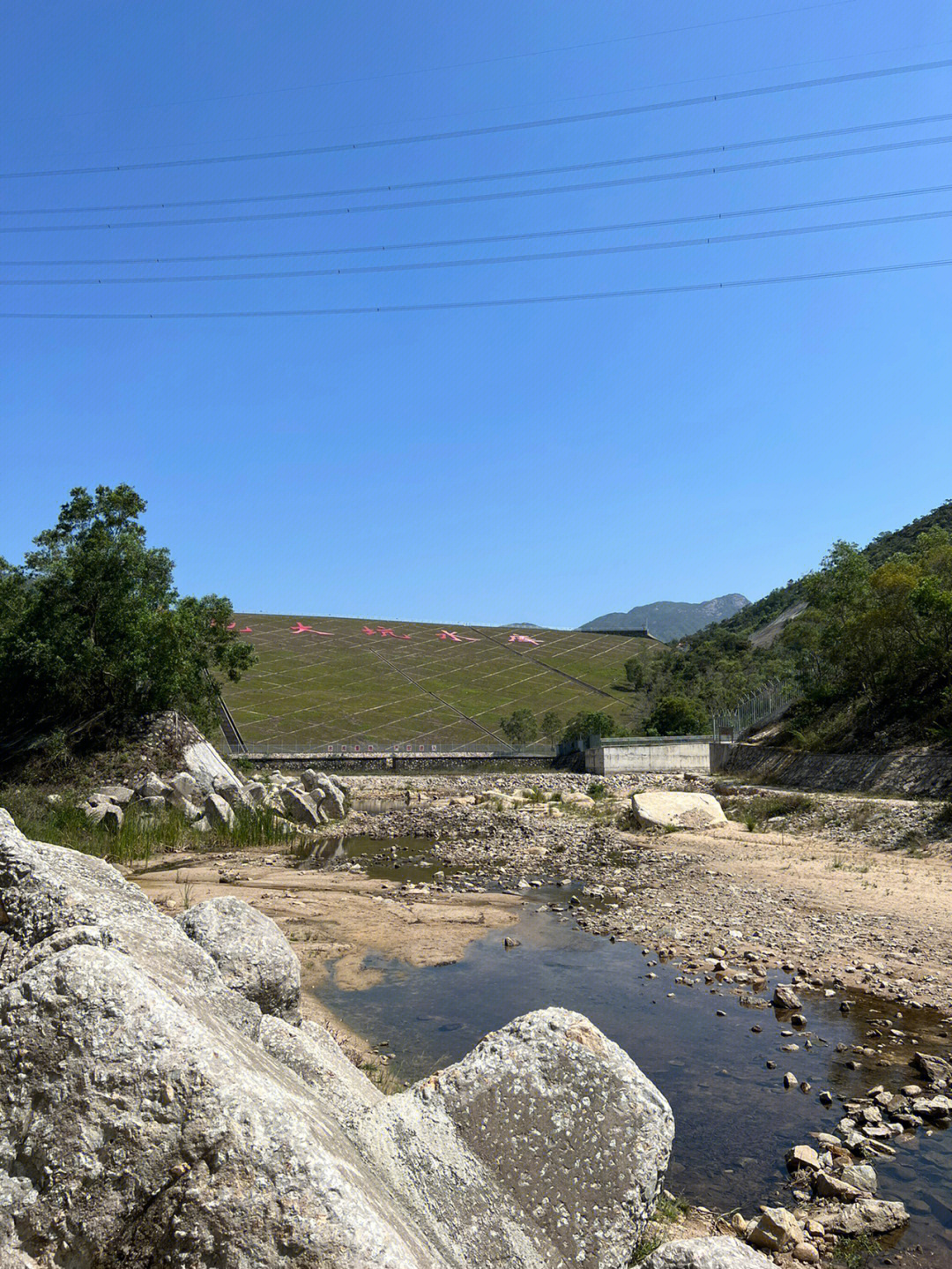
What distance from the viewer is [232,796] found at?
34.6 m

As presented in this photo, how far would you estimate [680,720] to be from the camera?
87.1m

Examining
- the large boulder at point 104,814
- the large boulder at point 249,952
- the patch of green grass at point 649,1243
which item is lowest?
the patch of green grass at point 649,1243

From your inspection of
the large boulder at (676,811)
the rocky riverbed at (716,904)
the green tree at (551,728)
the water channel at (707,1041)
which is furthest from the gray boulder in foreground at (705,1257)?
the green tree at (551,728)

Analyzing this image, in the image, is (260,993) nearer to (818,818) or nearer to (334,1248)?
(334,1248)

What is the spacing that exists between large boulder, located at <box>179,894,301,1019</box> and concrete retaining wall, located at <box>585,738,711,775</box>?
7047cm

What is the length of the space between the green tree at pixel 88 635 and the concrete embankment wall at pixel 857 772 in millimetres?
32347

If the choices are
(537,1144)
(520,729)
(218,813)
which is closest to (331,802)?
(218,813)

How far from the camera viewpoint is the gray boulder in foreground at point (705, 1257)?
407 cm

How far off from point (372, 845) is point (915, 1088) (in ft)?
75.8

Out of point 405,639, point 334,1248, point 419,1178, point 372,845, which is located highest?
point 405,639

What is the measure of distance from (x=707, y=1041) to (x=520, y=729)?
3970 inches

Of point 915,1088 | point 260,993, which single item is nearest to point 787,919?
point 915,1088

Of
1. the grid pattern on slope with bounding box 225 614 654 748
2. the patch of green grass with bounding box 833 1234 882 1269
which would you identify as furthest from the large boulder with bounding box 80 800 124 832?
the grid pattern on slope with bounding box 225 614 654 748

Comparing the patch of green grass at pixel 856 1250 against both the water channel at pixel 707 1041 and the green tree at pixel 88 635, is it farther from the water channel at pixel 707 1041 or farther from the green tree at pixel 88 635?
the green tree at pixel 88 635
